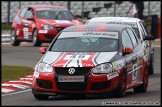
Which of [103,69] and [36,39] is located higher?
[103,69]

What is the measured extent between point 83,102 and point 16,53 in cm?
1525

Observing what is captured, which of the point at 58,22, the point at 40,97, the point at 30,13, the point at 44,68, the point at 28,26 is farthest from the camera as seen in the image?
the point at 30,13

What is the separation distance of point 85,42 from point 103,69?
1.34 m

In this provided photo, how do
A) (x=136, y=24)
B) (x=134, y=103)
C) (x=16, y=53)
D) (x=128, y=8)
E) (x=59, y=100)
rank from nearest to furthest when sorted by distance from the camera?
(x=134, y=103)
(x=59, y=100)
(x=136, y=24)
(x=16, y=53)
(x=128, y=8)

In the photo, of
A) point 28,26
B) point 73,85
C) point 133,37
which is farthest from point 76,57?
point 28,26

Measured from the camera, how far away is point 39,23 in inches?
1286

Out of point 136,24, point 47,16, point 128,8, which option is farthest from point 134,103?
point 128,8

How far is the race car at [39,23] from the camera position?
32406mm

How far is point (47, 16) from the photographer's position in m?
33.3

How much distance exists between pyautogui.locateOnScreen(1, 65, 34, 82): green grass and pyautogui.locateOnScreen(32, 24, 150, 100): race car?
419 centimetres

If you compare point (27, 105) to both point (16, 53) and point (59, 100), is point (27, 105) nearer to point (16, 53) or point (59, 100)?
point (59, 100)

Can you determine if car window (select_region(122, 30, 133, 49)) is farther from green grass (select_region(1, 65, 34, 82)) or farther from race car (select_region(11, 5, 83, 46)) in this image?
race car (select_region(11, 5, 83, 46))

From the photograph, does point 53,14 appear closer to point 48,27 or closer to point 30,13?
point 30,13

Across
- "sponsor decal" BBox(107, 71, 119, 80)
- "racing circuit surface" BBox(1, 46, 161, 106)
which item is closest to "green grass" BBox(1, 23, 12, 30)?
"racing circuit surface" BBox(1, 46, 161, 106)
